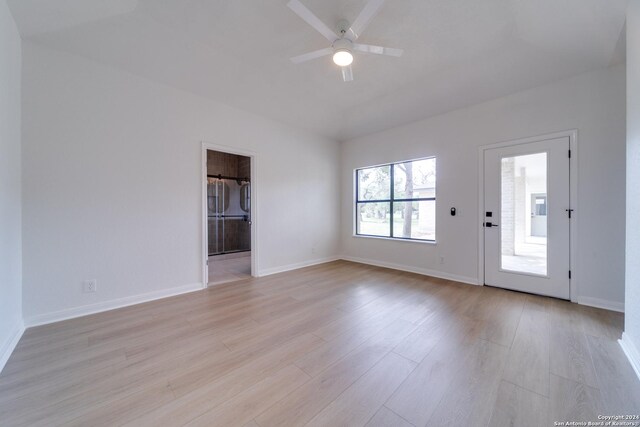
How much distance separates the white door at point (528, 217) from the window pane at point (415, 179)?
2.77 ft

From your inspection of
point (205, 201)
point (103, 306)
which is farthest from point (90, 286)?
point (205, 201)

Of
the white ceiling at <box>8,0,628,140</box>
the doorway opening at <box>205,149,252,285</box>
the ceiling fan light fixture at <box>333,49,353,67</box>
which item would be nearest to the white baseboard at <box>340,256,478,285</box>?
the white ceiling at <box>8,0,628,140</box>

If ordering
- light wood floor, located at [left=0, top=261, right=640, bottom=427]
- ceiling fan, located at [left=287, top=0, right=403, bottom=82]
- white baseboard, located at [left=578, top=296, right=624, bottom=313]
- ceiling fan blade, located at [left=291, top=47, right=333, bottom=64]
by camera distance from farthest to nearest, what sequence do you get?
white baseboard, located at [left=578, top=296, right=624, bottom=313], ceiling fan blade, located at [left=291, top=47, right=333, bottom=64], ceiling fan, located at [left=287, top=0, right=403, bottom=82], light wood floor, located at [left=0, top=261, right=640, bottom=427]

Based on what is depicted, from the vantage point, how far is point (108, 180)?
2.72 meters

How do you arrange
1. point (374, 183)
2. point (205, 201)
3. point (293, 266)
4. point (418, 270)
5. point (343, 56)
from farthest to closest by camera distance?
point (374, 183) < point (293, 266) < point (418, 270) < point (205, 201) < point (343, 56)

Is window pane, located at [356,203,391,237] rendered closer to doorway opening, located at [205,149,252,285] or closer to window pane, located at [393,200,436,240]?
window pane, located at [393,200,436,240]

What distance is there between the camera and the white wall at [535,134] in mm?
2615

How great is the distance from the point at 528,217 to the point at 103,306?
5303 mm

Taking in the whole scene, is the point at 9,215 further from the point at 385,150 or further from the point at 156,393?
the point at 385,150

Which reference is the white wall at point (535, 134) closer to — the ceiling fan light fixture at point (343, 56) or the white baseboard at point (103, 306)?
the ceiling fan light fixture at point (343, 56)

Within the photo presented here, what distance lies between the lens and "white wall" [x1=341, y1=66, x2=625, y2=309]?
262 cm

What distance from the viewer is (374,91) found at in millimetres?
3590

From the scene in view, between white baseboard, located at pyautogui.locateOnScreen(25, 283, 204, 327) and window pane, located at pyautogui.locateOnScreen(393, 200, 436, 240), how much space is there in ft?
11.9

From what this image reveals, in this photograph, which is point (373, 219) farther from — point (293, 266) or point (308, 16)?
point (308, 16)
